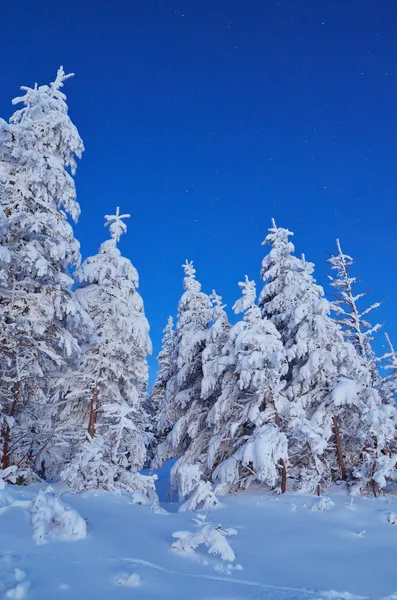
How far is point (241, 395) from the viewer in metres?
17.9

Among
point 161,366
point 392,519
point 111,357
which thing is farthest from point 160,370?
point 392,519

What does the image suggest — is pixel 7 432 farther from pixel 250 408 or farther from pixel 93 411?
pixel 250 408

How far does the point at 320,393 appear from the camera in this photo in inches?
665

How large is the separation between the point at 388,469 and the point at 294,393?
4.95 m

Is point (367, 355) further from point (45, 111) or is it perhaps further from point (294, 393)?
point (45, 111)

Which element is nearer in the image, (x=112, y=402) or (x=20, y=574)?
(x=20, y=574)

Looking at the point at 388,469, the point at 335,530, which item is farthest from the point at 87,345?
the point at 388,469

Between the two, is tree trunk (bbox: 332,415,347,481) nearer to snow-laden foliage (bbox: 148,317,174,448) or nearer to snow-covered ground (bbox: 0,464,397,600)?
snow-covered ground (bbox: 0,464,397,600)

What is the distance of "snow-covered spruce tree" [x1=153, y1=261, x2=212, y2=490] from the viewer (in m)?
19.5

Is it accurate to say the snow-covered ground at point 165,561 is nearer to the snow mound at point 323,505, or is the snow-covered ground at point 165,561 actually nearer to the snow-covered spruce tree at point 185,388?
the snow mound at point 323,505

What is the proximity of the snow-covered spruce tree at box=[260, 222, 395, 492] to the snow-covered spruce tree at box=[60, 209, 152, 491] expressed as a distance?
6.44 meters

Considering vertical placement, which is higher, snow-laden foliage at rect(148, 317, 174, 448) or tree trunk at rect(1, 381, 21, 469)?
snow-laden foliage at rect(148, 317, 174, 448)

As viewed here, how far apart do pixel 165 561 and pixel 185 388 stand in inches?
631

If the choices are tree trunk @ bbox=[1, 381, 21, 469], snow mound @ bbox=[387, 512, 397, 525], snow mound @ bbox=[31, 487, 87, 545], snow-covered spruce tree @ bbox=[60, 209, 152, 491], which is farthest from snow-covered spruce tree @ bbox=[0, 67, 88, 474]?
snow mound @ bbox=[387, 512, 397, 525]
